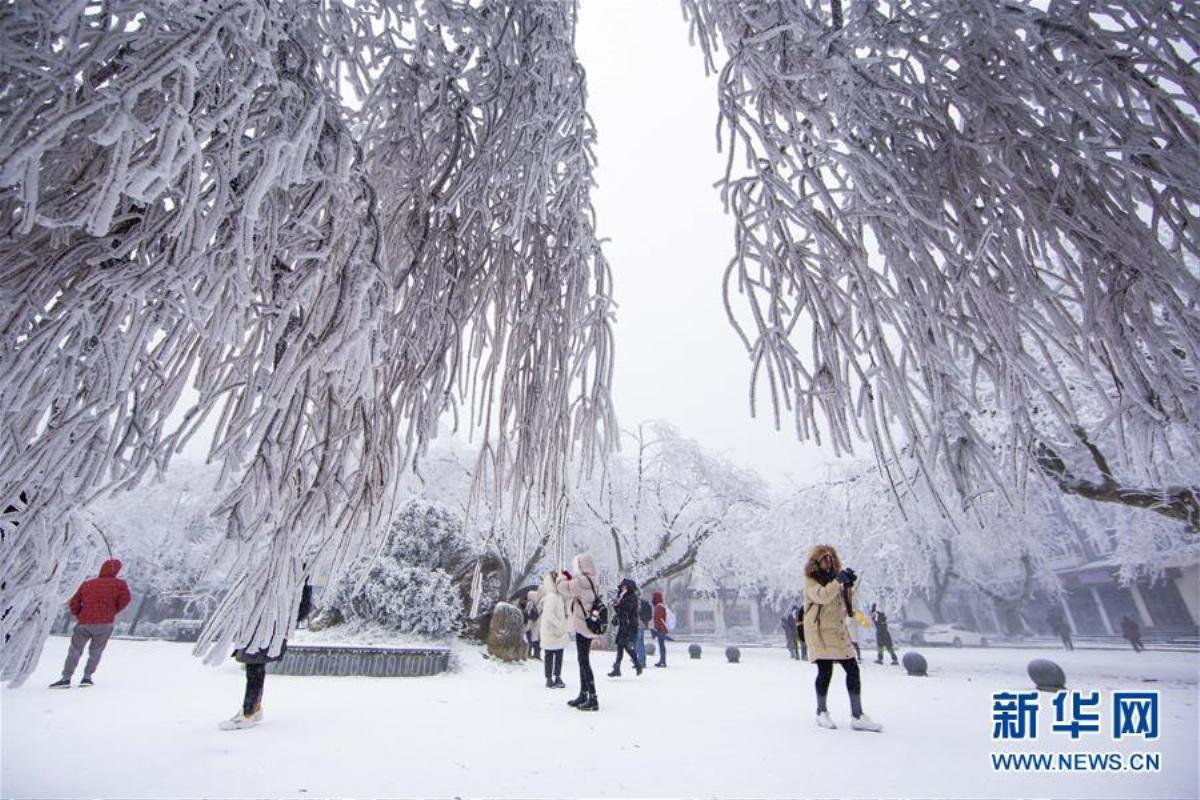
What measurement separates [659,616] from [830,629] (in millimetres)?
7049

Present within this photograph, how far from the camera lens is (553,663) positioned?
23.6 ft

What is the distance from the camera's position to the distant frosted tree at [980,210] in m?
1.04

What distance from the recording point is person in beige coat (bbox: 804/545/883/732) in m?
4.38

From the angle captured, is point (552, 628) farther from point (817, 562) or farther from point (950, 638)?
point (950, 638)

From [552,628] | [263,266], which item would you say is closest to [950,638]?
[552,628]

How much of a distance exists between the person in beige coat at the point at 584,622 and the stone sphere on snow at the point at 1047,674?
469cm

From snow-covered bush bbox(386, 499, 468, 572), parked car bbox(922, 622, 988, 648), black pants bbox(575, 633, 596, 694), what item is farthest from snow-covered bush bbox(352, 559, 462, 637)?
parked car bbox(922, 622, 988, 648)

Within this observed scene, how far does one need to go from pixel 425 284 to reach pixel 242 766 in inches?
128

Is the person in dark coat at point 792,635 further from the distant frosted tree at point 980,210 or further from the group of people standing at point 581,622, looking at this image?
the distant frosted tree at point 980,210

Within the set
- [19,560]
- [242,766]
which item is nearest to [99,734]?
[242,766]

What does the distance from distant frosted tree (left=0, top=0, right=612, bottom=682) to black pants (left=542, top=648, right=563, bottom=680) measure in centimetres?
629

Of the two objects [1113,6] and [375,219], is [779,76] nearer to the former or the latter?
[1113,6]

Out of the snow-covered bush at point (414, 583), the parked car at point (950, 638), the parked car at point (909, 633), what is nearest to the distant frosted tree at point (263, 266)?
the snow-covered bush at point (414, 583)

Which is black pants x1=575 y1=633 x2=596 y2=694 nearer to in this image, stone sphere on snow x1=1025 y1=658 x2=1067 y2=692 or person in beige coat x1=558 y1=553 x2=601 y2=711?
person in beige coat x1=558 y1=553 x2=601 y2=711
